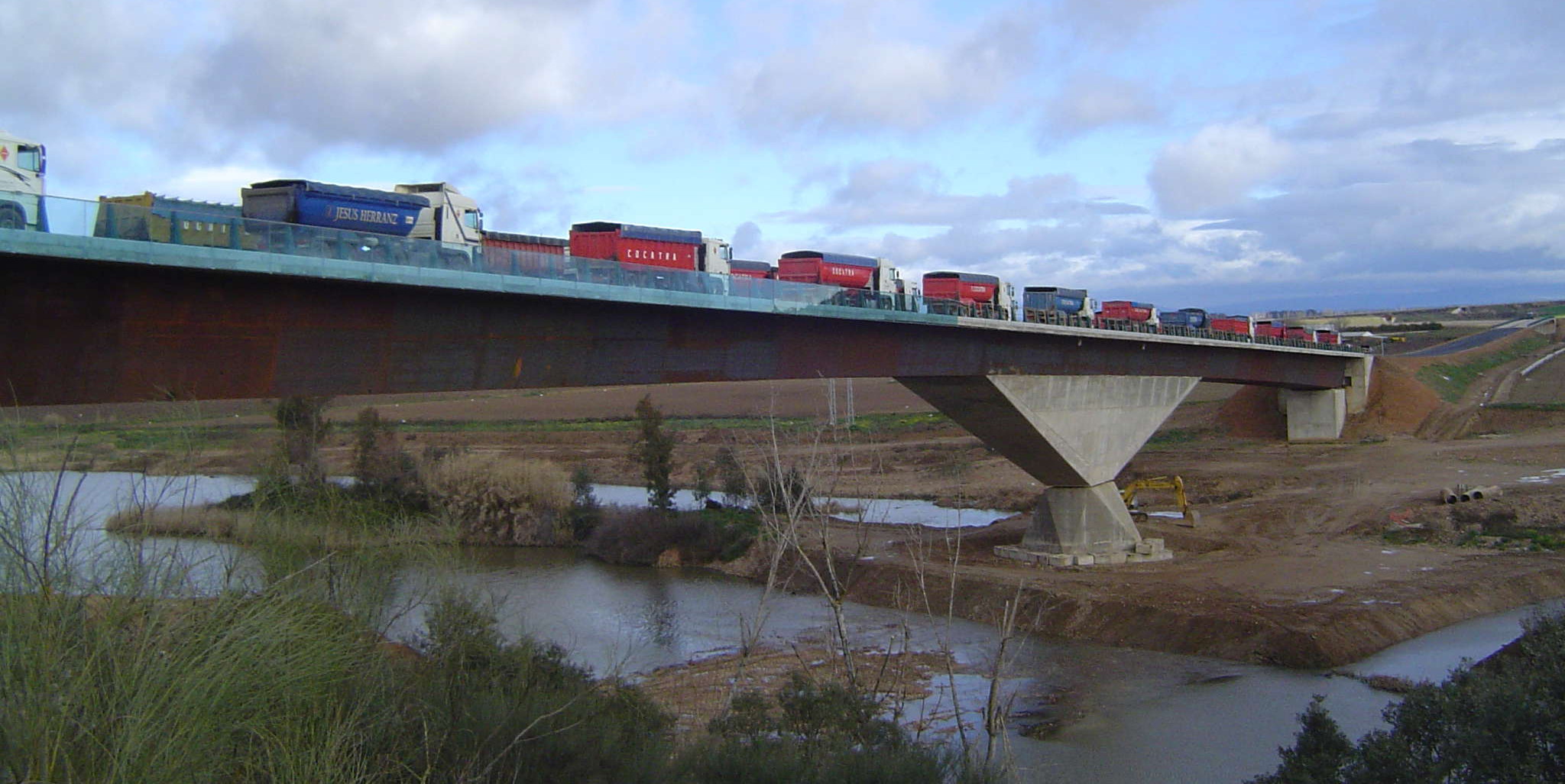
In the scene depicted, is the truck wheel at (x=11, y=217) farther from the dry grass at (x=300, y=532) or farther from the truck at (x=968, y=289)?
the truck at (x=968, y=289)

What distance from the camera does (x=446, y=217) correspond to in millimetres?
20656

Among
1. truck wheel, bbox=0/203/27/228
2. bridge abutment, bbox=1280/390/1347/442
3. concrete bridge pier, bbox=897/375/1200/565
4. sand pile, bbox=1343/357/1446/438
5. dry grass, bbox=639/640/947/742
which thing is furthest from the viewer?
bridge abutment, bbox=1280/390/1347/442

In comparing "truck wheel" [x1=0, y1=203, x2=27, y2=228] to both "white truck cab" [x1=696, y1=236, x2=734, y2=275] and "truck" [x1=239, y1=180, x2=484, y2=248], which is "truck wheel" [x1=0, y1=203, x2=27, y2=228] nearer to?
"truck" [x1=239, y1=180, x2=484, y2=248]

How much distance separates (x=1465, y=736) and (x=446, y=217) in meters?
17.0

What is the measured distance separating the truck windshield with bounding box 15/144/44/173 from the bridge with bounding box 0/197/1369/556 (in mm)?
2053

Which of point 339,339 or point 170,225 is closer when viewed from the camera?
point 170,225

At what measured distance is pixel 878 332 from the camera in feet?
95.0

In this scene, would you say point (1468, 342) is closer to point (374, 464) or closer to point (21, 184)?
point (374, 464)

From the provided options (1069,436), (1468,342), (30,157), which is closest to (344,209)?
(30,157)

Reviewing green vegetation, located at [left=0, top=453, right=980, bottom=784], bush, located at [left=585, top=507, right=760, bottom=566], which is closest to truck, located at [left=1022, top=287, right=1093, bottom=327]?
bush, located at [left=585, top=507, right=760, bottom=566]

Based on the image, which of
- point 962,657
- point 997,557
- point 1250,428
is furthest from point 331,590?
point 1250,428

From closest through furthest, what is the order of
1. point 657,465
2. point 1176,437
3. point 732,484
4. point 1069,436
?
point 1069,436 < point 657,465 < point 732,484 < point 1176,437

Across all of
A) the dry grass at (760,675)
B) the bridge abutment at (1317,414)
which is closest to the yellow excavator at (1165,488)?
the dry grass at (760,675)

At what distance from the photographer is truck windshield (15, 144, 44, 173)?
14795 mm
